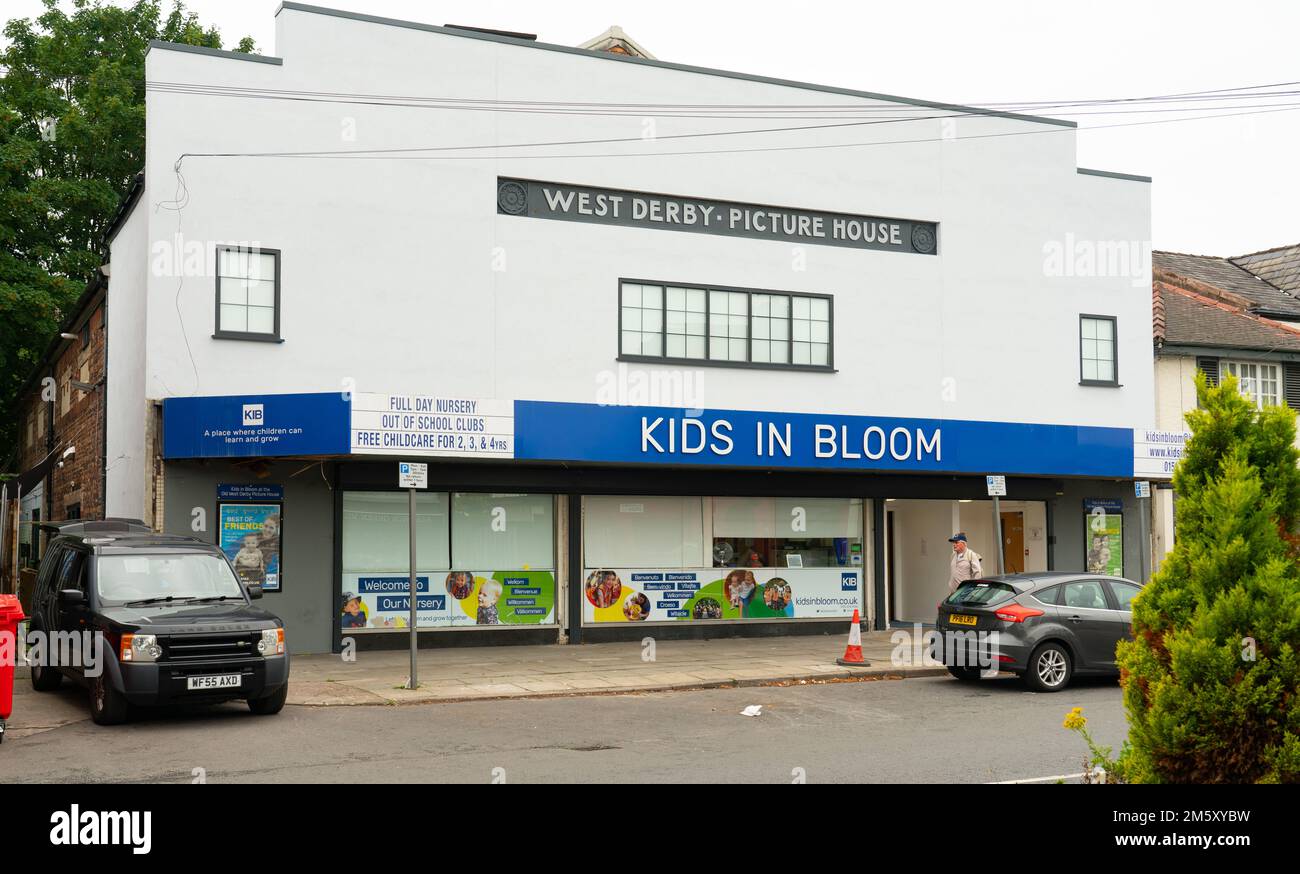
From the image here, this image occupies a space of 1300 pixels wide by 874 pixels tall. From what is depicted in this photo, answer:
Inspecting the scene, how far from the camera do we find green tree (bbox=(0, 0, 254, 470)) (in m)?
29.7

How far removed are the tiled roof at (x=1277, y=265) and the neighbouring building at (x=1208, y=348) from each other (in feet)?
5.41

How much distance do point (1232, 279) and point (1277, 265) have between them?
85.5 inches

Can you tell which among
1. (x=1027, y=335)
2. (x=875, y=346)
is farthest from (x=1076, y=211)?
(x=875, y=346)

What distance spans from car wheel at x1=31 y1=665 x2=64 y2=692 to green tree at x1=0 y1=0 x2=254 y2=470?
17.0 m

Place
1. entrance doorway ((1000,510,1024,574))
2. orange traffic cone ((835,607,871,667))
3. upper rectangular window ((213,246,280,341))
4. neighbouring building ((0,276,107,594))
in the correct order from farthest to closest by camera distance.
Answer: entrance doorway ((1000,510,1024,574))
neighbouring building ((0,276,107,594))
upper rectangular window ((213,246,280,341))
orange traffic cone ((835,607,871,667))

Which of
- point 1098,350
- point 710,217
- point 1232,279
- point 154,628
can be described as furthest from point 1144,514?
point 154,628

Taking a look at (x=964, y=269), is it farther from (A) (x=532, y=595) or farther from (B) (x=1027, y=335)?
(A) (x=532, y=595)

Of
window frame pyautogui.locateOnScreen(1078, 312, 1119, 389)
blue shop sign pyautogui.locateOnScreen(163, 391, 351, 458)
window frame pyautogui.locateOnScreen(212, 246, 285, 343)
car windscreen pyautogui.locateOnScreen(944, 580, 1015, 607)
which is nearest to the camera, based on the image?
car windscreen pyautogui.locateOnScreen(944, 580, 1015, 607)

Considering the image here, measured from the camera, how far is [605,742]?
11109mm

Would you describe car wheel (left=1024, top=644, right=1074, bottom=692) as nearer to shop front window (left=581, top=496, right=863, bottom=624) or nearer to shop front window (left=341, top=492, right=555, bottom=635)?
shop front window (left=581, top=496, right=863, bottom=624)

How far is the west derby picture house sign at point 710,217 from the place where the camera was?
64.3 ft

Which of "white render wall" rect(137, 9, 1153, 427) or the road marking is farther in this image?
"white render wall" rect(137, 9, 1153, 427)

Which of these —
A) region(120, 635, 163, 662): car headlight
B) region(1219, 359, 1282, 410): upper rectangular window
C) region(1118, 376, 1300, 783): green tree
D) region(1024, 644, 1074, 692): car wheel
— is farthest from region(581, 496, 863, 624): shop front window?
region(1118, 376, 1300, 783): green tree

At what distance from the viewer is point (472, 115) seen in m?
19.1
